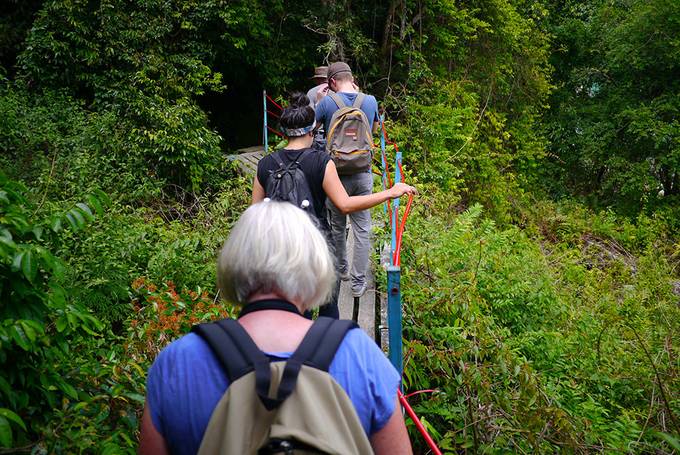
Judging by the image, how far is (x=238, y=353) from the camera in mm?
1365

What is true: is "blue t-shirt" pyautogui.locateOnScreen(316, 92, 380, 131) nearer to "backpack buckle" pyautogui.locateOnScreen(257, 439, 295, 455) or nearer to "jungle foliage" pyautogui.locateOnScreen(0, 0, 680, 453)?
"jungle foliage" pyautogui.locateOnScreen(0, 0, 680, 453)

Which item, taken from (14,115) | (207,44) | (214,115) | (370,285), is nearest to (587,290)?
(370,285)

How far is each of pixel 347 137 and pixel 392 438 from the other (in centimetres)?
291

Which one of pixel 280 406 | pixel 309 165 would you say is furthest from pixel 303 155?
pixel 280 406

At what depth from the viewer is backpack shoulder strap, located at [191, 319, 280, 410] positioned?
4.28ft

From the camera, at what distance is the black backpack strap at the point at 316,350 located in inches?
51.5

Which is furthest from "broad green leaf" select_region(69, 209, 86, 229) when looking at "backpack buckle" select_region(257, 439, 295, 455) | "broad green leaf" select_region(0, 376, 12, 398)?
"backpack buckle" select_region(257, 439, 295, 455)

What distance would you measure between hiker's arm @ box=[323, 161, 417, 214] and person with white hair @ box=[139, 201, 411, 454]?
4.65 ft

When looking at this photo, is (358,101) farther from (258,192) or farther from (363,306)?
(363,306)

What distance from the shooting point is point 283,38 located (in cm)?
1339

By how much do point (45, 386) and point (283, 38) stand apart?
12041mm

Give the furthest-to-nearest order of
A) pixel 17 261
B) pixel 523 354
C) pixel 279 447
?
pixel 523 354 → pixel 17 261 → pixel 279 447

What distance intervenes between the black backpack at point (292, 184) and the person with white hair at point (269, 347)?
148cm

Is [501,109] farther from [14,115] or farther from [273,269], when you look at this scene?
[273,269]
